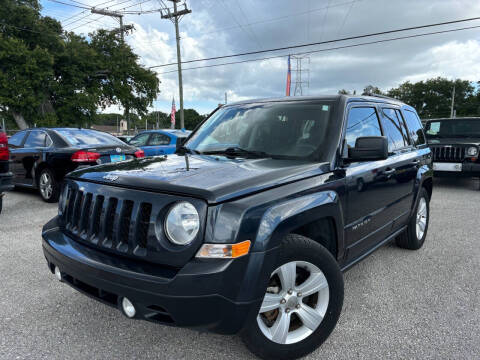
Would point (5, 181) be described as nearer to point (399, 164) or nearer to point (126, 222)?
point (126, 222)

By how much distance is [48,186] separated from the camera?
22.6 ft

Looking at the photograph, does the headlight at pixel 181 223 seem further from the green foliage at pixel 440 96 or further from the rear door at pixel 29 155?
the green foliage at pixel 440 96

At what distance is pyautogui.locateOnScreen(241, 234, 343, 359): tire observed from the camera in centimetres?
201

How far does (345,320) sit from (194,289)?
4.98ft

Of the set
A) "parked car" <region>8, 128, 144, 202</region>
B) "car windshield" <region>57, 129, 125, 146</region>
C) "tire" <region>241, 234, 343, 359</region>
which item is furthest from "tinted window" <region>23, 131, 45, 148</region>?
"tire" <region>241, 234, 343, 359</region>

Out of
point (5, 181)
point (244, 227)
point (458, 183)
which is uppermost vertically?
point (244, 227)

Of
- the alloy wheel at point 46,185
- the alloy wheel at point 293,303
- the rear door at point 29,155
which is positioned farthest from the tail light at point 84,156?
the alloy wheel at point 293,303

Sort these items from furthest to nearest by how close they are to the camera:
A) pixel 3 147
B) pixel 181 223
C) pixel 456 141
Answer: pixel 456 141
pixel 3 147
pixel 181 223

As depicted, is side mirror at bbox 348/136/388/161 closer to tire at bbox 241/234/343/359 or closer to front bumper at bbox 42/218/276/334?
tire at bbox 241/234/343/359

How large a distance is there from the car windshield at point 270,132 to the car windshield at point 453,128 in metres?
8.70

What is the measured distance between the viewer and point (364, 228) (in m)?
2.93

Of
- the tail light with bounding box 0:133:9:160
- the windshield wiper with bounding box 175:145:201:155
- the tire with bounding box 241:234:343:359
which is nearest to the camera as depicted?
the tire with bounding box 241:234:343:359

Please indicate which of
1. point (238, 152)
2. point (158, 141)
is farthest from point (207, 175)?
point (158, 141)

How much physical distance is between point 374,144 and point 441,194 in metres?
7.17
